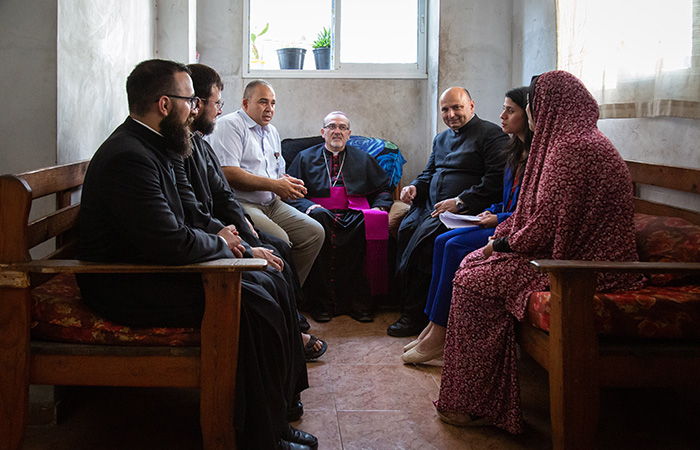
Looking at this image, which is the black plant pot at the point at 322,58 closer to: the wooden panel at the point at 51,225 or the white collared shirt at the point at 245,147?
the white collared shirt at the point at 245,147

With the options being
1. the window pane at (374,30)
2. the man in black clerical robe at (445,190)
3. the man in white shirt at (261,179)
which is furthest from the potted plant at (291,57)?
the man in black clerical robe at (445,190)

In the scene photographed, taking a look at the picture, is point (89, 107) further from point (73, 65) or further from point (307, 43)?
point (307, 43)

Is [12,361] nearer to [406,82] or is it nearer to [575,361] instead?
[575,361]

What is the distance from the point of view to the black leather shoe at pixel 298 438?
7.52ft

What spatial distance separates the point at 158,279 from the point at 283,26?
12.4 ft

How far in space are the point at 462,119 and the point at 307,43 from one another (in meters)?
1.88

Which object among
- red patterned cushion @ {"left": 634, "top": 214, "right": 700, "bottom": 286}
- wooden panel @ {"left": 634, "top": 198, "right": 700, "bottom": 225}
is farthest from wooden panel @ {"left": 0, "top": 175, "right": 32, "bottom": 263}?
wooden panel @ {"left": 634, "top": 198, "right": 700, "bottom": 225}

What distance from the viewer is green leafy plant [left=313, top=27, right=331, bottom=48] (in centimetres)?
535

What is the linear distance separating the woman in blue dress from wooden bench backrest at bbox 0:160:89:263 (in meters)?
1.70

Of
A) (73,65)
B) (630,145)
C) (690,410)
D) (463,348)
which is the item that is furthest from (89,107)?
(690,410)

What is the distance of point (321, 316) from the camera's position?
4070 millimetres

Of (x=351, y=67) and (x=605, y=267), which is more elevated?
(x=351, y=67)

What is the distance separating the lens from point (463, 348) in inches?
99.7

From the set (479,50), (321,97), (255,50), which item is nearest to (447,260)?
(479,50)
